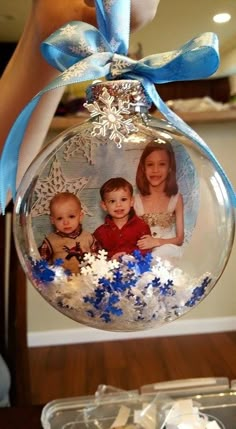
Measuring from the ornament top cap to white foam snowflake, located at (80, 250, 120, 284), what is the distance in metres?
0.10

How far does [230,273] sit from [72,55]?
5.55 feet

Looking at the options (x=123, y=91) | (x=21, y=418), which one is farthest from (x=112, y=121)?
(x=21, y=418)

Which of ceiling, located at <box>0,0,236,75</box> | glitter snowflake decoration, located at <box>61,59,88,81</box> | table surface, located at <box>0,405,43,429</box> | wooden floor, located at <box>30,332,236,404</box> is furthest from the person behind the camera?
ceiling, located at <box>0,0,236,75</box>

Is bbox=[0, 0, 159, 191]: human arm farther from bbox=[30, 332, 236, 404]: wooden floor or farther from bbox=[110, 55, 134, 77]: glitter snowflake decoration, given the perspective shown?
bbox=[30, 332, 236, 404]: wooden floor

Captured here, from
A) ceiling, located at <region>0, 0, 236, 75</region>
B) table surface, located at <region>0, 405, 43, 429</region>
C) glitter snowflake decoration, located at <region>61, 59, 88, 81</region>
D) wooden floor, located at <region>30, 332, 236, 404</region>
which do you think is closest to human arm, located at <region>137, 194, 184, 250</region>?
glitter snowflake decoration, located at <region>61, 59, 88, 81</region>

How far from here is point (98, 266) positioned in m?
0.33

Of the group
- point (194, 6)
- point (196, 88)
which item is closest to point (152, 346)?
point (196, 88)

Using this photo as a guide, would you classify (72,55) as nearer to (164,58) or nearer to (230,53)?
(164,58)

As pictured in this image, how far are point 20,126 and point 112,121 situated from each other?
0.06m

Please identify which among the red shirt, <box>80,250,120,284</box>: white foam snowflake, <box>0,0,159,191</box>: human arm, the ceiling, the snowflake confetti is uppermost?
the ceiling

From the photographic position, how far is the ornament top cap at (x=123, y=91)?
32 cm

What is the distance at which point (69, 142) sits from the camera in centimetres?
34

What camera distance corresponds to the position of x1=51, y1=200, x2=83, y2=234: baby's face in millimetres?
335

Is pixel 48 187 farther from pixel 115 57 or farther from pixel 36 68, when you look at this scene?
pixel 36 68
